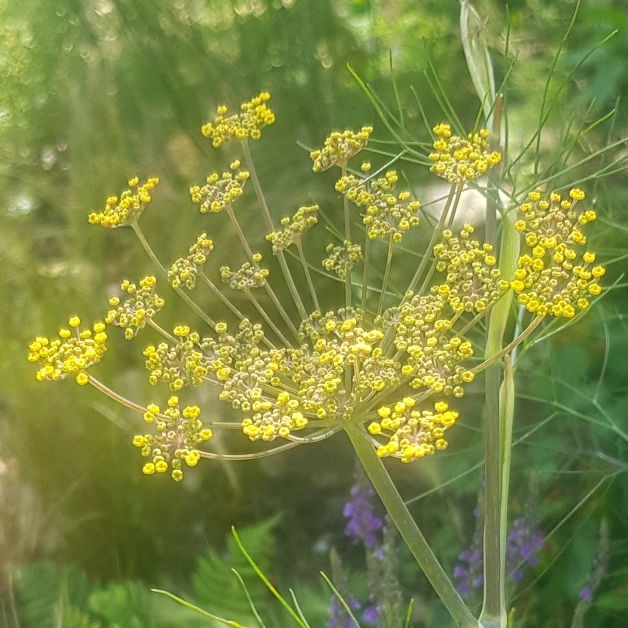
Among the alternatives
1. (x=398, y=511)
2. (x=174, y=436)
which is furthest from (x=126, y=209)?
(x=398, y=511)

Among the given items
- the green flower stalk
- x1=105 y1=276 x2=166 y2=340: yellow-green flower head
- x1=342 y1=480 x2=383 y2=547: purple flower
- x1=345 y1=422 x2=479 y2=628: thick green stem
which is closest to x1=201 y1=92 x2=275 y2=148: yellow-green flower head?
the green flower stalk

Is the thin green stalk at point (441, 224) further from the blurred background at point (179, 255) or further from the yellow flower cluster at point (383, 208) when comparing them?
the blurred background at point (179, 255)

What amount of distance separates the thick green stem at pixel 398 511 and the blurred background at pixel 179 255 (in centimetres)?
35

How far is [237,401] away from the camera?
0.35 metres

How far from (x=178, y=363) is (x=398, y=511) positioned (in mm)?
167

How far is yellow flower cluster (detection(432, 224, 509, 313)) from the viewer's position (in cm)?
35

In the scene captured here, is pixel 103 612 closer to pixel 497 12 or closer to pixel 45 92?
pixel 45 92

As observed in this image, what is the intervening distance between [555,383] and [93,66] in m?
0.72

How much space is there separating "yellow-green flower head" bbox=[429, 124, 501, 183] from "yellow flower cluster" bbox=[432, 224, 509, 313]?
36 mm

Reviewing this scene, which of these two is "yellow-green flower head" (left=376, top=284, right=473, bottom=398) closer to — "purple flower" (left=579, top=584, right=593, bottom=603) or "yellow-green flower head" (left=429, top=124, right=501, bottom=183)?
"yellow-green flower head" (left=429, top=124, right=501, bottom=183)

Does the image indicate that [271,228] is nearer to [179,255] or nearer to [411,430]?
[411,430]

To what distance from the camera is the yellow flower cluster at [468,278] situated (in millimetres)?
347

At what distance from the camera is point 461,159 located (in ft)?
1.25

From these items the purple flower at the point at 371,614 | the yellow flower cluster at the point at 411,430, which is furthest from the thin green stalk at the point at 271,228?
the purple flower at the point at 371,614
